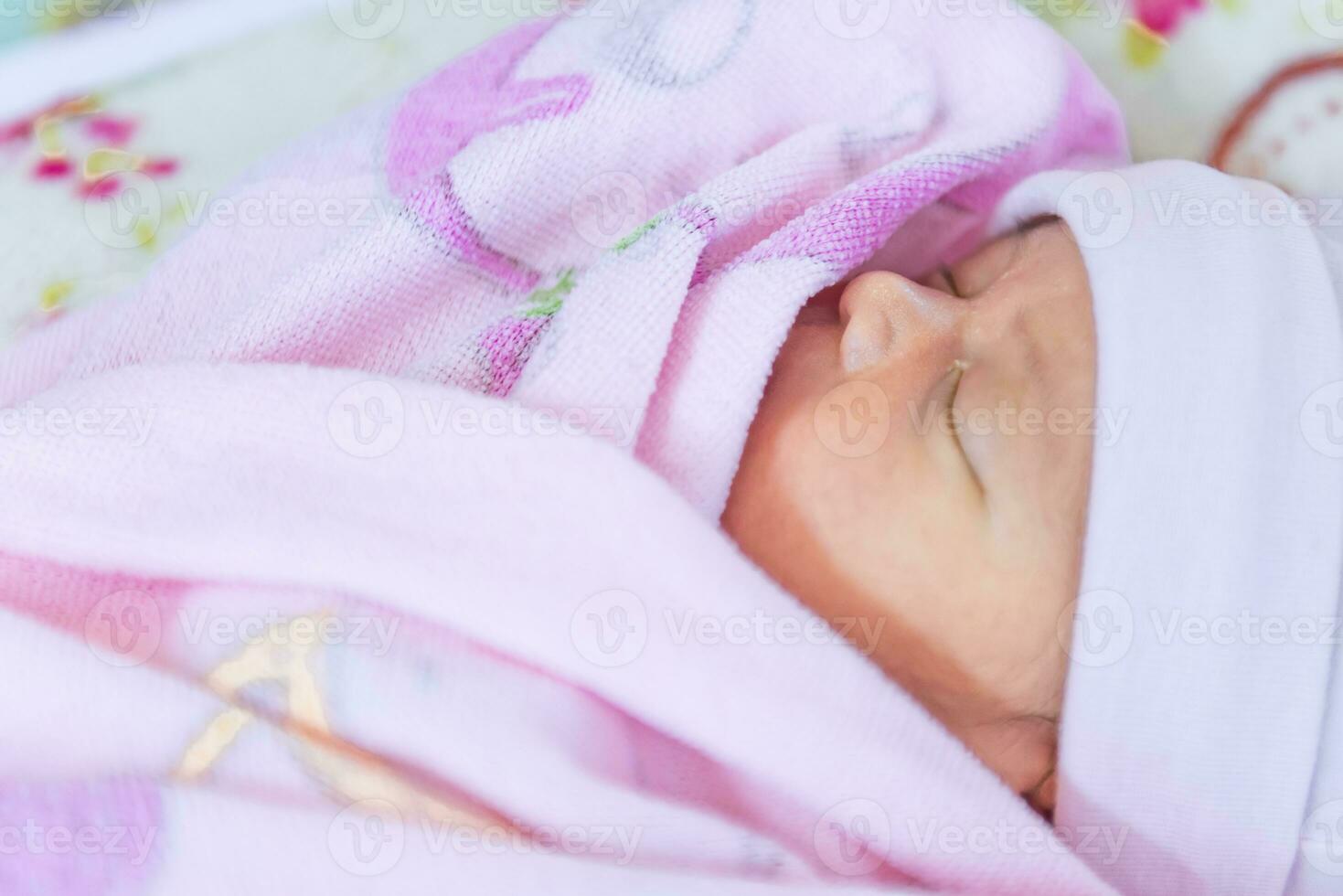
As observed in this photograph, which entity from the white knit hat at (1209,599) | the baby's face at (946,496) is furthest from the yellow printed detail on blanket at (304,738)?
the white knit hat at (1209,599)

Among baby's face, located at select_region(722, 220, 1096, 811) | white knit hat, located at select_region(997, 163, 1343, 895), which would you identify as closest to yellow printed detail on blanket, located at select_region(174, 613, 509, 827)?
baby's face, located at select_region(722, 220, 1096, 811)

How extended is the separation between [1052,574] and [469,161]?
0.48m

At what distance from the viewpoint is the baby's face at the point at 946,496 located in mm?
688

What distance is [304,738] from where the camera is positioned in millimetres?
603

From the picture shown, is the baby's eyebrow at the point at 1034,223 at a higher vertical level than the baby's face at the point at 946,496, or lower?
higher

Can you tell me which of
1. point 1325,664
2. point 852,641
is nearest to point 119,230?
point 852,641

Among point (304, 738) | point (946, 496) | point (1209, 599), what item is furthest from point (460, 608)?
point (1209, 599)

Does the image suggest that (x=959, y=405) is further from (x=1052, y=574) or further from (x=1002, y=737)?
(x=1002, y=737)

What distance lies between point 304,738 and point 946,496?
0.39m

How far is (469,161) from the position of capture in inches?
31.7

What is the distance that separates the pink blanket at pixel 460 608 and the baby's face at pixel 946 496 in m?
0.04

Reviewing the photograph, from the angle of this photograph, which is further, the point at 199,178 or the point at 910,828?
the point at 199,178

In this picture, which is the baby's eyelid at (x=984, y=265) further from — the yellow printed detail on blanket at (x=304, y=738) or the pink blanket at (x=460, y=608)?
the yellow printed detail on blanket at (x=304, y=738)

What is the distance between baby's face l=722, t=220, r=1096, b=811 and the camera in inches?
27.1
